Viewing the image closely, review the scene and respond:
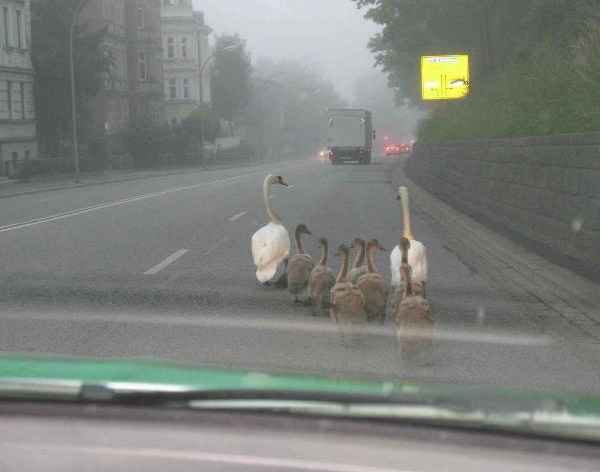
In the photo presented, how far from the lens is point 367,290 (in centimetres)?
787

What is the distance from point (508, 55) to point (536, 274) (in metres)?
27.3

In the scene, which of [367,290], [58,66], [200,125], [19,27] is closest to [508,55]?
[19,27]

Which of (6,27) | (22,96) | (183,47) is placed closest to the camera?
(6,27)

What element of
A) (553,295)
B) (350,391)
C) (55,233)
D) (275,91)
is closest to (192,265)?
(553,295)

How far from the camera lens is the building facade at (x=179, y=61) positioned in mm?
96250

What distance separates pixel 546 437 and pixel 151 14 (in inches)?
3227

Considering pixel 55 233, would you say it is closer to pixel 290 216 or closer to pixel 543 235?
pixel 290 216

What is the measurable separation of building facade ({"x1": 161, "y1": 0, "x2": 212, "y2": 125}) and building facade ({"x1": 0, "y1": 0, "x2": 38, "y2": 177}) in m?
40.1

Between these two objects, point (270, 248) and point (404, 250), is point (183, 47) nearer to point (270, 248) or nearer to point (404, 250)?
point (270, 248)

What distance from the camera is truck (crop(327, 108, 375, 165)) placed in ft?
221

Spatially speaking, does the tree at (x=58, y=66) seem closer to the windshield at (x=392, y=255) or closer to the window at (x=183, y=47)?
the windshield at (x=392, y=255)

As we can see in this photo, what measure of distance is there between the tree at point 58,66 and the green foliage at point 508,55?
16.1 m

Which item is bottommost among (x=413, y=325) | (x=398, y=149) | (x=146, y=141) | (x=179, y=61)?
(x=413, y=325)

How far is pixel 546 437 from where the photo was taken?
1933mm
